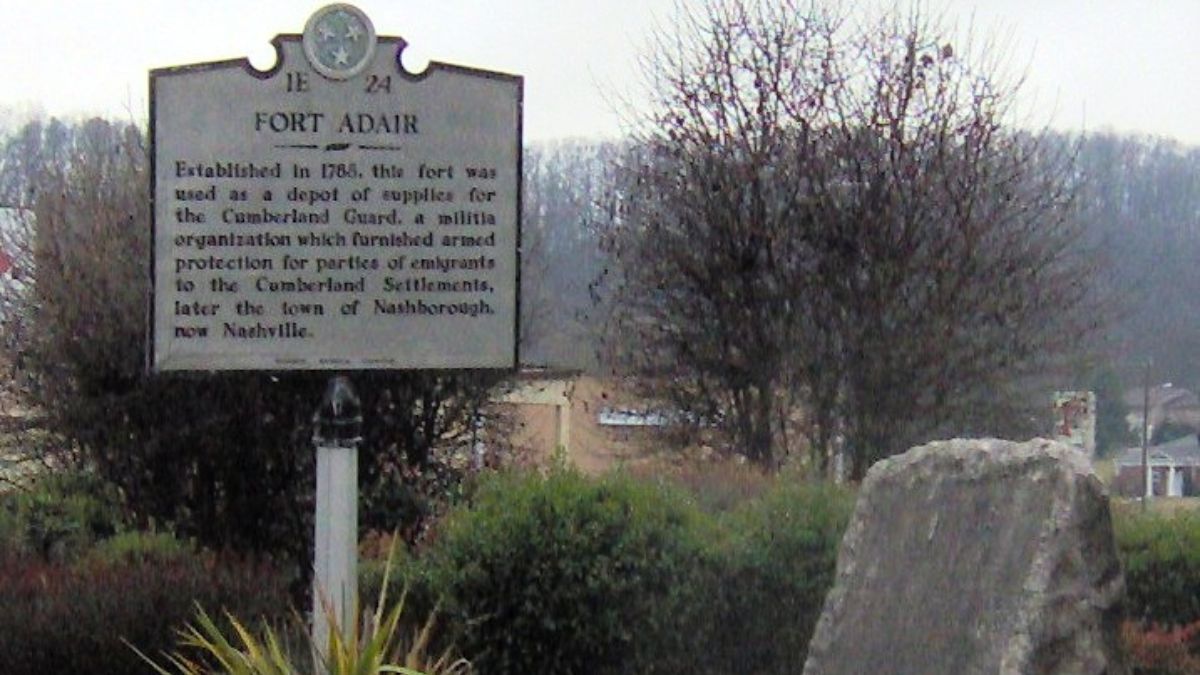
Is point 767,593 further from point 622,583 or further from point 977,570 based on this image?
point 977,570

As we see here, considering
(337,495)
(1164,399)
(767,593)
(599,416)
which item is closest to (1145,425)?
(1164,399)

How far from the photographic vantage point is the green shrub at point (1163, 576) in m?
9.73

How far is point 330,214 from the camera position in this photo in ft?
26.1

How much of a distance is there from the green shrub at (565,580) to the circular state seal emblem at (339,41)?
212 cm

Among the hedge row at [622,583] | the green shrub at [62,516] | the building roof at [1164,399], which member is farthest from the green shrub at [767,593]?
the building roof at [1164,399]

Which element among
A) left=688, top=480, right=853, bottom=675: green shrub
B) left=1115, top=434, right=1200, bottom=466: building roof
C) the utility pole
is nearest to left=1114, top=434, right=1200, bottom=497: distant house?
left=1115, top=434, right=1200, bottom=466: building roof

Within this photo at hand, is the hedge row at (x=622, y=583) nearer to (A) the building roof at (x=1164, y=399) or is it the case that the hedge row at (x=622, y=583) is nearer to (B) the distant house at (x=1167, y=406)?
(B) the distant house at (x=1167, y=406)

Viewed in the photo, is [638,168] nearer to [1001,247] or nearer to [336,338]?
[1001,247]

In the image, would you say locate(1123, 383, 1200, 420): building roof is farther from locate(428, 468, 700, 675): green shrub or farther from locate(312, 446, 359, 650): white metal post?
locate(312, 446, 359, 650): white metal post

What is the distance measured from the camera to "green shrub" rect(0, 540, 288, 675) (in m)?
7.86

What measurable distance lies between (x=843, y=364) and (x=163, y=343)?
715 cm

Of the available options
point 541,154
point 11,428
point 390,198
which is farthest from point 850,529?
point 541,154

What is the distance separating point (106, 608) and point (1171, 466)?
21728 mm

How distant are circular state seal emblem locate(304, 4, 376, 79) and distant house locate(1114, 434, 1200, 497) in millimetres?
18592
